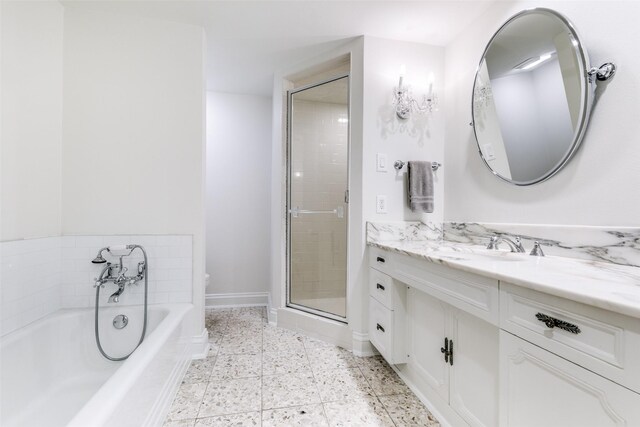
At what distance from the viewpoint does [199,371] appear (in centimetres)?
172

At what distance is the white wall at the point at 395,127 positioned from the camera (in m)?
1.96

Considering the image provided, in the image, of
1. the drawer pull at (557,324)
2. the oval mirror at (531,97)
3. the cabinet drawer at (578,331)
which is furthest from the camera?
the oval mirror at (531,97)

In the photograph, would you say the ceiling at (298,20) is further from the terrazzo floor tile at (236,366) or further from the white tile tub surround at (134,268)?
the terrazzo floor tile at (236,366)

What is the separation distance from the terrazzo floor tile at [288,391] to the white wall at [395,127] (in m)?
1.12

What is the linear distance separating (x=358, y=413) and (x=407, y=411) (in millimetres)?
258

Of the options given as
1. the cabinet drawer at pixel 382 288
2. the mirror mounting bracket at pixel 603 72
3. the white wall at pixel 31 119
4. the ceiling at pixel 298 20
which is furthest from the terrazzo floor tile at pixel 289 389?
the ceiling at pixel 298 20

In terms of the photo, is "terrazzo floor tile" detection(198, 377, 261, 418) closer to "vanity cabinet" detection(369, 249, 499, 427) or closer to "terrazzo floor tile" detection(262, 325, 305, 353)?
"terrazzo floor tile" detection(262, 325, 305, 353)

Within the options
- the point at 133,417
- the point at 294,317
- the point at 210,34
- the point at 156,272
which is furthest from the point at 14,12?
the point at 294,317

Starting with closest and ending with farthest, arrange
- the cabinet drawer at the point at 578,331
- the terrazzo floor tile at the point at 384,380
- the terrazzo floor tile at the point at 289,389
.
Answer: the cabinet drawer at the point at 578,331 < the terrazzo floor tile at the point at 289,389 < the terrazzo floor tile at the point at 384,380

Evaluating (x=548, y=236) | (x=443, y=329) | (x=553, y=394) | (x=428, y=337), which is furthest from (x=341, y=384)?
(x=548, y=236)

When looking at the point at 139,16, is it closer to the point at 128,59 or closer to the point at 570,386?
the point at 128,59

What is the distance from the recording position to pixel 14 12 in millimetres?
1390

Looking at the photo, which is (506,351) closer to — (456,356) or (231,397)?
(456,356)

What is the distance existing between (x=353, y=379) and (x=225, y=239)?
1935mm
